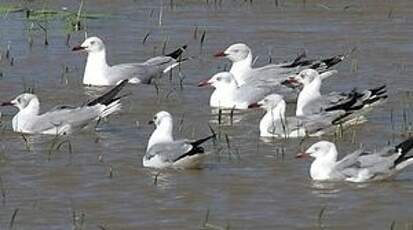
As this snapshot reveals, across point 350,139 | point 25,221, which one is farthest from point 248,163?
point 25,221

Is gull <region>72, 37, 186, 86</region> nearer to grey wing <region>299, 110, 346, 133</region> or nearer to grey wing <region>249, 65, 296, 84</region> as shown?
grey wing <region>249, 65, 296, 84</region>

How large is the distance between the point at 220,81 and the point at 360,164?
3.84 metres

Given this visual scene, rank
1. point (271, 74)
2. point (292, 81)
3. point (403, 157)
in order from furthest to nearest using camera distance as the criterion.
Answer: point (271, 74) < point (292, 81) < point (403, 157)

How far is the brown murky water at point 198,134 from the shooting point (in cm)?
1081

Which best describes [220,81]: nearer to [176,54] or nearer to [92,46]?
[176,54]

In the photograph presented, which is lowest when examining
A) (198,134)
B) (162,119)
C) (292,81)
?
(198,134)

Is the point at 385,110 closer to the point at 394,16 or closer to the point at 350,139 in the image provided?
the point at 350,139

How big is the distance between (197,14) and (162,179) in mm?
8052

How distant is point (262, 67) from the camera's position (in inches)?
640

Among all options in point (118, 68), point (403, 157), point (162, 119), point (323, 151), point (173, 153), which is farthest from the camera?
point (118, 68)

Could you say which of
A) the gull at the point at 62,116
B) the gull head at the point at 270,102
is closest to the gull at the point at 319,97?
the gull head at the point at 270,102

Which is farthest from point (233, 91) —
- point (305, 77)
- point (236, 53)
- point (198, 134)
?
point (198, 134)

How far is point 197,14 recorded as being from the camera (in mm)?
19703

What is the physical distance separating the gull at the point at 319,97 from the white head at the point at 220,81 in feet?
1.89
